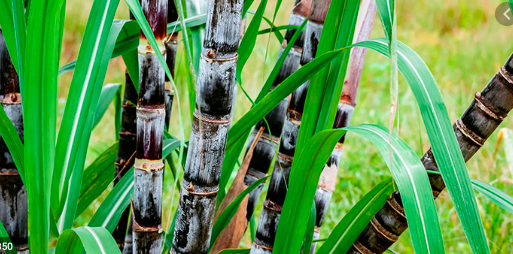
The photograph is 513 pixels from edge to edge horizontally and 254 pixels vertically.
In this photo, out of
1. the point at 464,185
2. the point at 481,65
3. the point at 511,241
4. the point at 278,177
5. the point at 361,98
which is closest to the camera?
the point at 464,185

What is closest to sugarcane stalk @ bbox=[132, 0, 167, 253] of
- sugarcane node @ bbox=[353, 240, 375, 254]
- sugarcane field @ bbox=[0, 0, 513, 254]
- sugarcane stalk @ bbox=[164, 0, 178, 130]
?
sugarcane field @ bbox=[0, 0, 513, 254]

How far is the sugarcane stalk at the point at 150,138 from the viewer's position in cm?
41

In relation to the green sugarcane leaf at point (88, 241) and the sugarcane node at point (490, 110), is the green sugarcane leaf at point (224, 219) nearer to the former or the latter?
the green sugarcane leaf at point (88, 241)

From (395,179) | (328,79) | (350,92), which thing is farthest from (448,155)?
(350,92)

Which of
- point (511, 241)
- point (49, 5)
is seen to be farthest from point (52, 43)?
point (511, 241)

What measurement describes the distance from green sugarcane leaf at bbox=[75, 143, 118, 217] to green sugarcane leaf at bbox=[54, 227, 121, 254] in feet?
0.59

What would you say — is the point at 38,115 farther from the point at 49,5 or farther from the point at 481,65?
the point at 481,65

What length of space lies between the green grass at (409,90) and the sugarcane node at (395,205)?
0.25 meters

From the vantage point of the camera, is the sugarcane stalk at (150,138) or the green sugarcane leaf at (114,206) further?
the green sugarcane leaf at (114,206)

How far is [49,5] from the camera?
349mm

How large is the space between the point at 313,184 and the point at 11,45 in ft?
0.99

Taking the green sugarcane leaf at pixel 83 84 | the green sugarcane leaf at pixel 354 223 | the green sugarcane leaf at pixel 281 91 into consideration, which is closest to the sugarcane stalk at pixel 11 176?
the green sugarcane leaf at pixel 83 84

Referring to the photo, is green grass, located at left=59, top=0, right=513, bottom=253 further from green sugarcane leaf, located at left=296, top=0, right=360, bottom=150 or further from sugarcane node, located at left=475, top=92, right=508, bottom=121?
sugarcane node, located at left=475, top=92, right=508, bottom=121

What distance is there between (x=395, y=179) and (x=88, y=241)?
25cm
